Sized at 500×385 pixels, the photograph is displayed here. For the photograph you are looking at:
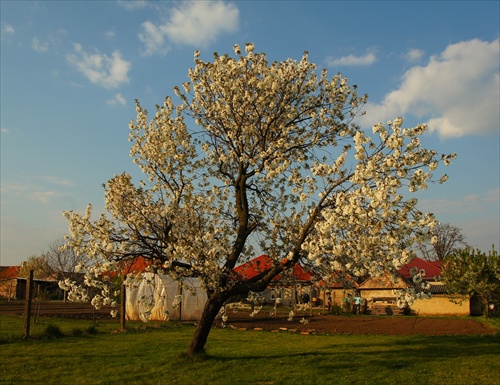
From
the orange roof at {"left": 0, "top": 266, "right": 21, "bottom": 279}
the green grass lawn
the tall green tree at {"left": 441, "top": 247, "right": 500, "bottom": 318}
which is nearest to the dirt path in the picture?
the green grass lawn

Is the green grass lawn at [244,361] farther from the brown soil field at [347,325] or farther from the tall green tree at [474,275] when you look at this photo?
the tall green tree at [474,275]

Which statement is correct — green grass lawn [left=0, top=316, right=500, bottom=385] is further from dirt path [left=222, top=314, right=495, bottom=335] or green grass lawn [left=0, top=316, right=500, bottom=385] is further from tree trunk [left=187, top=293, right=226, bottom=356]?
dirt path [left=222, top=314, right=495, bottom=335]

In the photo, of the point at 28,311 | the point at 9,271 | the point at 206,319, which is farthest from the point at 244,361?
the point at 9,271

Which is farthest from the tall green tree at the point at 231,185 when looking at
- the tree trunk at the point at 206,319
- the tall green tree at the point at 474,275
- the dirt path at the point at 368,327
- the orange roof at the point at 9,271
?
the orange roof at the point at 9,271

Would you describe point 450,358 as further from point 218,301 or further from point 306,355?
point 218,301

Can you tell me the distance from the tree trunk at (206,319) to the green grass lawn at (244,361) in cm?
39

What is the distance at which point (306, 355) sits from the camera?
16.2m

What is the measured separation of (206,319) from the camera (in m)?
14.5

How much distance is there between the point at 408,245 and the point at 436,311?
4129 cm

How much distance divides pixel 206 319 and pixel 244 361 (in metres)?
1.82

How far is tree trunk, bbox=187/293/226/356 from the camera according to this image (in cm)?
1423

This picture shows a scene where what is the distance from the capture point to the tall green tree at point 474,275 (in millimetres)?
40219

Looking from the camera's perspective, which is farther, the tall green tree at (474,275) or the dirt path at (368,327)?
the tall green tree at (474,275)

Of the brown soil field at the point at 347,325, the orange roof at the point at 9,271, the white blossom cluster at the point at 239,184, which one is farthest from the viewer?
the orange roof at the point at 9,271
